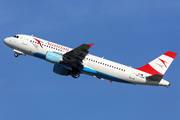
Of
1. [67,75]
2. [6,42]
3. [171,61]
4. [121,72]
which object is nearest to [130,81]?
[121,72]

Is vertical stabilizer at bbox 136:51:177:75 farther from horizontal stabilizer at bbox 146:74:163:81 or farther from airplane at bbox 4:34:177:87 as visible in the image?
horizontal stabilizer at bbox 146:74:163:81

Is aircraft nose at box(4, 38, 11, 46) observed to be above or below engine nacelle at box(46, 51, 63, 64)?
above

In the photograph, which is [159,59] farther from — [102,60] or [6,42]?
A: [6,42]

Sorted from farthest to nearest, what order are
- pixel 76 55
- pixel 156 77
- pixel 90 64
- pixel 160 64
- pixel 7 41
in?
pixel 7 41, pixel 160 64, pixel 90 64, pixel 76 55, pixel 156 77

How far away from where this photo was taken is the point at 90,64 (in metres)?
49.3

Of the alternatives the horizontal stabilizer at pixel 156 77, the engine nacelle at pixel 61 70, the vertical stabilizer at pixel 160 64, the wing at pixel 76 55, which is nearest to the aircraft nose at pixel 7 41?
the engine nacelle at pixel 61 70

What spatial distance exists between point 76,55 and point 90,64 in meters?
3.31

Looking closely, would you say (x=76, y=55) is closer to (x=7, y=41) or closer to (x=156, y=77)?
(x=7, y=41)

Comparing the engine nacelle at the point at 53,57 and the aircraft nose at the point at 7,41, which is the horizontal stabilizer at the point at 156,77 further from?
the aircraft nose at the point at 7,41

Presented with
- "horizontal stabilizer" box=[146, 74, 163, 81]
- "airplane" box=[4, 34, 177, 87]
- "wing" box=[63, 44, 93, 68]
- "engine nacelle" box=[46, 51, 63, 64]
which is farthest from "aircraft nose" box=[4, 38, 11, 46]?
"horizontal stabilizer" box=[146, 74, 163, 81]

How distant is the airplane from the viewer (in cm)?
4822

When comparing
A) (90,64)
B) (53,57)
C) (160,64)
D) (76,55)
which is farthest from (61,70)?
(160,64)

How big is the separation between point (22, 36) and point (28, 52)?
3812 millimetres

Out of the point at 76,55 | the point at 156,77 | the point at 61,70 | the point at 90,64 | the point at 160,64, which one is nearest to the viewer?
the point at 156,77
